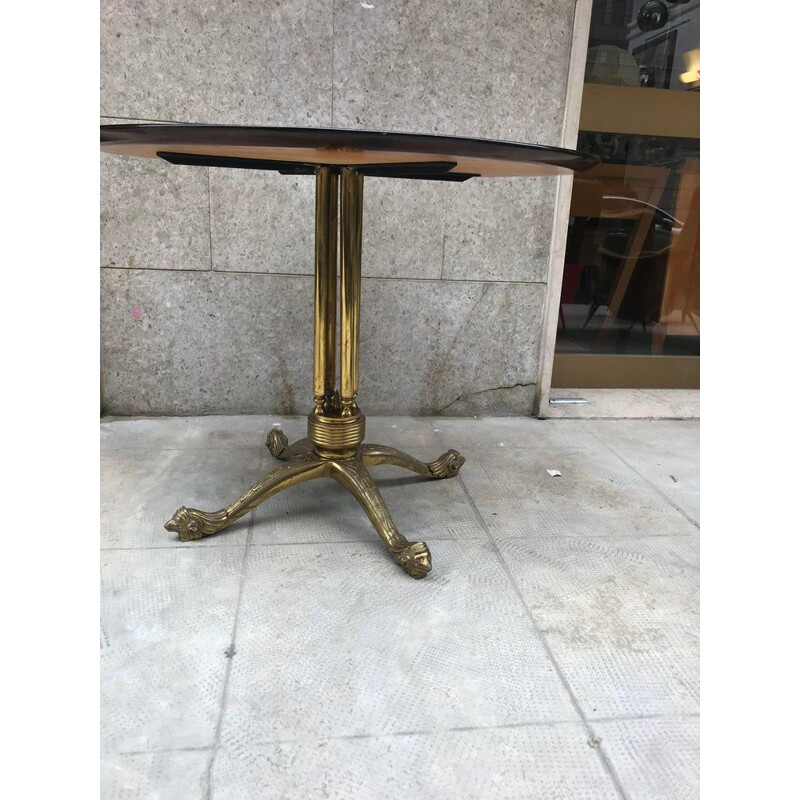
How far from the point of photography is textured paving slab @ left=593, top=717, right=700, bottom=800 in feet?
3.61

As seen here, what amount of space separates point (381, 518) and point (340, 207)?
0.90 meters

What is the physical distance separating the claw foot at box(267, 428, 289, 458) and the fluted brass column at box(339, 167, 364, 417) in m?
0.50

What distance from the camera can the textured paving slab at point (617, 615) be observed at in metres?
1.32

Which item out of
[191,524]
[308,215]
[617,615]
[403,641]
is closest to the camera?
[403,641]

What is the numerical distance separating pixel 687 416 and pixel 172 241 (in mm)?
2534

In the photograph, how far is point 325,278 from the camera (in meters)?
1.88

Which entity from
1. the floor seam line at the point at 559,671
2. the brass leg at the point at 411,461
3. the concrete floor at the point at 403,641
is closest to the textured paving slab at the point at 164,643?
the concrete floor at the point at 403,641

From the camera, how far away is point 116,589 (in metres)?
1.58

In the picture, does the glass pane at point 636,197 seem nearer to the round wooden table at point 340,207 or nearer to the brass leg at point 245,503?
the round wooden table at point 340,207

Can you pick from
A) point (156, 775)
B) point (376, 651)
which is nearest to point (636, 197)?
point (376, 651)

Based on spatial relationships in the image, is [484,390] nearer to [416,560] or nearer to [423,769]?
[416,560]

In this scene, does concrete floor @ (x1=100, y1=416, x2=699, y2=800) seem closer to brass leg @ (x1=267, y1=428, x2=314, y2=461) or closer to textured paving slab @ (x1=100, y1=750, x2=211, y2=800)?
textured paving slab @ (x1=100, y1=750, x2=211, y2=800)

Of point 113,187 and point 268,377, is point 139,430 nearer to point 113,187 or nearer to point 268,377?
point 268,377

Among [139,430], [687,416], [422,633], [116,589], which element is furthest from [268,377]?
[687,416]
